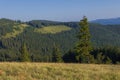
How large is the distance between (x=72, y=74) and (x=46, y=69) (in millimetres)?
1885

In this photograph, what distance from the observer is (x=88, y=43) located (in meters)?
69.8

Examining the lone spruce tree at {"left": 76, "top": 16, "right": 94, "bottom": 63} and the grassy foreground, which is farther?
the lone spruce tree at {"left": 76, "top": 16, "right": 94, "bottom": 63}

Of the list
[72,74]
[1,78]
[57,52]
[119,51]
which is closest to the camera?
[1,78]

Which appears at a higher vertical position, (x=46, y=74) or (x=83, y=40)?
(x=46, y=74)

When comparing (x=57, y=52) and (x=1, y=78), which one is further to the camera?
(x=57, y=52)

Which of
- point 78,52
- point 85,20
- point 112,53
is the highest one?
point 85,20

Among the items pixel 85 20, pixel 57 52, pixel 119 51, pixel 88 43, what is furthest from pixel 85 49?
pixel 119 51

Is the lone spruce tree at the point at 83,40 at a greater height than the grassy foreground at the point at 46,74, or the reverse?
the grassy foreground at the point at 46,74

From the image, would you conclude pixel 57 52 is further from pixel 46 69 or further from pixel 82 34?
pixel 46 69

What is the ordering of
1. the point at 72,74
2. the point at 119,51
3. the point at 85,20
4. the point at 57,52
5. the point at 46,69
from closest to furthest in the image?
the point at 72,74, the point at 46,69, the point at 85,20, the point at 57,52, the point at 119,51

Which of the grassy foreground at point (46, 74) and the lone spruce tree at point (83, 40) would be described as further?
the lone spruce tree at point (83, 40)

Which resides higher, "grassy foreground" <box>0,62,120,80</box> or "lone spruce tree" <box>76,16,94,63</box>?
"grassy foreground" <box>0,62,120,80</box>

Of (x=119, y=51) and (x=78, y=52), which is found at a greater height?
(x=78, y=52)

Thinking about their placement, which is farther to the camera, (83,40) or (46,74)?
(83,40)
